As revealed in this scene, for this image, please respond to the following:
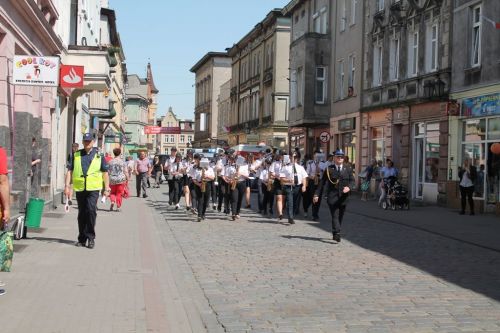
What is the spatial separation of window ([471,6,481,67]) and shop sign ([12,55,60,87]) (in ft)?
48.5

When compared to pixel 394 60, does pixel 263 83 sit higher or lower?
higher

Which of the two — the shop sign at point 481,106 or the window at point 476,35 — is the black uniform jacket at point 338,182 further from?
the window at point 476,35

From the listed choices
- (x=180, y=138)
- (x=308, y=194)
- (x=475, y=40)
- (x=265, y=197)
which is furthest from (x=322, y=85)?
(x=180, y=138)

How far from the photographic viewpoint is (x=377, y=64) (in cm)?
3195

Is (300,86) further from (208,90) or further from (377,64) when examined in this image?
(208,90)

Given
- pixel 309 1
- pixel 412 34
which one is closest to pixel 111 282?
pixel 412 34

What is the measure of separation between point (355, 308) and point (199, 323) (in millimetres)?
1749

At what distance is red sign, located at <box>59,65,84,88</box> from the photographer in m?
19.5

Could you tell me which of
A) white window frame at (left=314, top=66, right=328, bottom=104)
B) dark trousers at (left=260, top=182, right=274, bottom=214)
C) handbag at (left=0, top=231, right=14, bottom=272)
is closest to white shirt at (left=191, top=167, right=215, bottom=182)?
dark trousers at (left=260, top=182, right=274, bottom=214)

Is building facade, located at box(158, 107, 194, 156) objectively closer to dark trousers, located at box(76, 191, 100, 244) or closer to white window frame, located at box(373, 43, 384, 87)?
white window frame, located at box(373, 43, 384, 87)

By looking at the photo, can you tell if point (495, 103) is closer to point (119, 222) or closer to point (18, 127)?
point (119, 222)

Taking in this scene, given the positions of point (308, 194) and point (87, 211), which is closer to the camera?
point (87, 211)

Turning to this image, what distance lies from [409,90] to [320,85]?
38.2ft

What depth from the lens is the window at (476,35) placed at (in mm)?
23031
